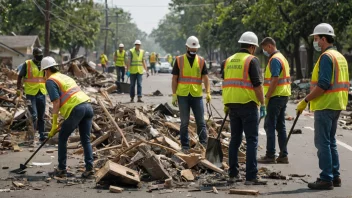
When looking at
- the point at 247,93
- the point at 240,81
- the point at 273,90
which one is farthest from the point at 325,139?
the point at 273,90

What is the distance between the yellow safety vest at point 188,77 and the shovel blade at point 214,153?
1790mm

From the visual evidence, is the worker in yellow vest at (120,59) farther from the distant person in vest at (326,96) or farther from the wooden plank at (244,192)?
the wooden plank at (244,192)

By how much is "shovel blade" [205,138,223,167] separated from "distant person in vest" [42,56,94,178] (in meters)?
1.70

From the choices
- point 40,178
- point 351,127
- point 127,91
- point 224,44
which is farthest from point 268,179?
point 224,44

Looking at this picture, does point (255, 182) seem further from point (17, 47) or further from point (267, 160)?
point (17, 47)

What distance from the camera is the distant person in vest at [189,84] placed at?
1133cm

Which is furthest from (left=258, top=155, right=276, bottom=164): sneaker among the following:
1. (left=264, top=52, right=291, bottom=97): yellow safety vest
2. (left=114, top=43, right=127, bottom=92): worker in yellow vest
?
(left=114, top=43, right=127, bottom=92): worker in yellow vest

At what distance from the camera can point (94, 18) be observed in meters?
69.6

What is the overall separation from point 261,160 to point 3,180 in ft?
13.0

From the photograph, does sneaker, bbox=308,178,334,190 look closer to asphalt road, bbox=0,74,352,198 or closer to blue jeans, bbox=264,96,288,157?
asphalt road, bbox=0,74,352,198

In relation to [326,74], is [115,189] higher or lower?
lower

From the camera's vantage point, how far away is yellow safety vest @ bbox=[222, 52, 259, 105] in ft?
28.5

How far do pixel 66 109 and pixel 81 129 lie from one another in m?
0.42

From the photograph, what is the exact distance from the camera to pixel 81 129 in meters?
9.56
